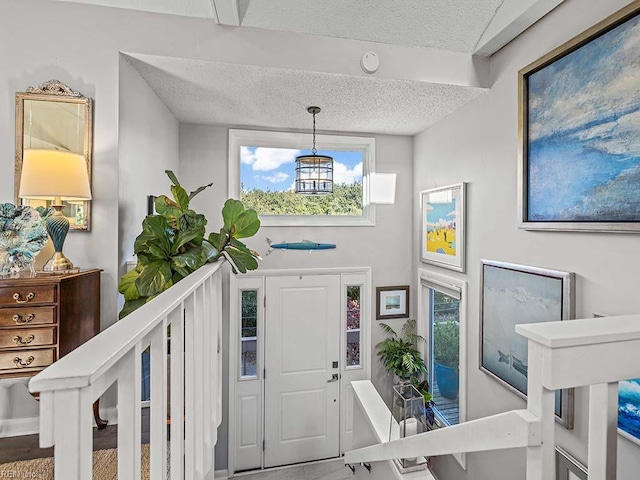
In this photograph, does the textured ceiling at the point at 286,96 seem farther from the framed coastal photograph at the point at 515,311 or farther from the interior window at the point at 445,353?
the interior window at the point at 445,353

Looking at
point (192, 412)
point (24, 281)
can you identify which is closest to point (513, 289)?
point (192, 412)

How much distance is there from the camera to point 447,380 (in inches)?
124

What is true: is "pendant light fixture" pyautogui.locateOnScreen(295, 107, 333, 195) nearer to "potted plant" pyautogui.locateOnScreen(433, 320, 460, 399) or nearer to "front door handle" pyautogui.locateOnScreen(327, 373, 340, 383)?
"potted plant" pyautogui.locateOnScreen(433, 320, 460, 399)

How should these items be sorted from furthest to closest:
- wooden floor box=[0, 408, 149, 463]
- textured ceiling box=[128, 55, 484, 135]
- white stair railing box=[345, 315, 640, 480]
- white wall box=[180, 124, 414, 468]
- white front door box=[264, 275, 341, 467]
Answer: white front door box=[264, 275, 341, 467]
white wall box=[180, 124, 414, 468]
textured ceiling box=[128, 55, 484, 135]
wooden floor box=[0, 408, 149, 463]
white stair railing box=[345, 315, 640, 480]

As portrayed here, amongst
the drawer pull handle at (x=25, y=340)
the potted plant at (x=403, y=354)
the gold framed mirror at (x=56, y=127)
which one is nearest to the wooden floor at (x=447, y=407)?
the potted plant at (x=403, y=354)

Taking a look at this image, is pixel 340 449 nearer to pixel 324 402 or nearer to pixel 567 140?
pixel 324 402

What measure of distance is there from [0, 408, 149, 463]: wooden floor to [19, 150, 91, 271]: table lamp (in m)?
0.85

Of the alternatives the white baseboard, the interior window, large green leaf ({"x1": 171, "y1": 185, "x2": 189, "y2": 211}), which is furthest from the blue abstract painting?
the white baseboard

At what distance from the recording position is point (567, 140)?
1743mm

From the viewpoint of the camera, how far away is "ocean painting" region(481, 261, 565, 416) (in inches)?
74.5

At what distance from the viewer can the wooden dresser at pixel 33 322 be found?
141 cm

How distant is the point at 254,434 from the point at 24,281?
8.99 ft

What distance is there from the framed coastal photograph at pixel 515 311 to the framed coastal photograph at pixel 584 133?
0.32 metres

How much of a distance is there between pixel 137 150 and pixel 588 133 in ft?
8.32
